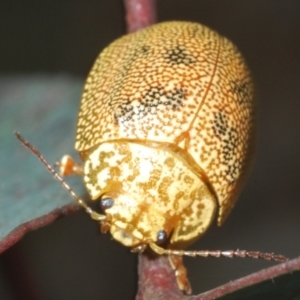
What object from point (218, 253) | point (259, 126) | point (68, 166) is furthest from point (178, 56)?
point (259, 126)

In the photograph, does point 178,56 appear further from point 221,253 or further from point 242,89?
point 221,253

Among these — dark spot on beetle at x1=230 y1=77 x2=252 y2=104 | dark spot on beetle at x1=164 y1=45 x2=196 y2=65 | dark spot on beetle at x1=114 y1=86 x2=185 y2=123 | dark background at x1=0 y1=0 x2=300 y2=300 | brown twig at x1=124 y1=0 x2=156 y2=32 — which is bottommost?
dark background at x1=0 y1=0 x2=300 y2=300

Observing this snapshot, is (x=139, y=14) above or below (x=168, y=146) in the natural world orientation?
above

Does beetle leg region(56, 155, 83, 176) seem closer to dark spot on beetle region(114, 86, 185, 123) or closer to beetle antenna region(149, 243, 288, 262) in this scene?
dark spot on beetle region(114, 86, 185, 123)

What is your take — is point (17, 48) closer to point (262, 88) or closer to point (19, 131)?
point (19, 131)

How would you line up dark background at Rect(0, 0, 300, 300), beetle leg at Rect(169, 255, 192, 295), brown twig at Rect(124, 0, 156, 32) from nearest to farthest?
beetle leg at Rect(169, 255, 192, 295)
brown twig at Rect(124, 0, 156, 32)
dark background at Rect(0, 0, 300, 300)

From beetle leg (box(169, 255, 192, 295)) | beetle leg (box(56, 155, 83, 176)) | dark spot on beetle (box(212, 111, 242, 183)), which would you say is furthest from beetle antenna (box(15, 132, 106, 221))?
dark spot on beetle (box(212, 111, 242, 183))

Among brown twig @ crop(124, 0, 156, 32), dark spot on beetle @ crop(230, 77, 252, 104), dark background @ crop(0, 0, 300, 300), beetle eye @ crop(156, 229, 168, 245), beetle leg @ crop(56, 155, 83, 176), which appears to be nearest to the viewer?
beetle eye @ crop(156, 229, 168, 245)

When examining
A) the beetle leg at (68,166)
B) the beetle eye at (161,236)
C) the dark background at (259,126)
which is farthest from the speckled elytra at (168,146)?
the dark background at (259,126)
